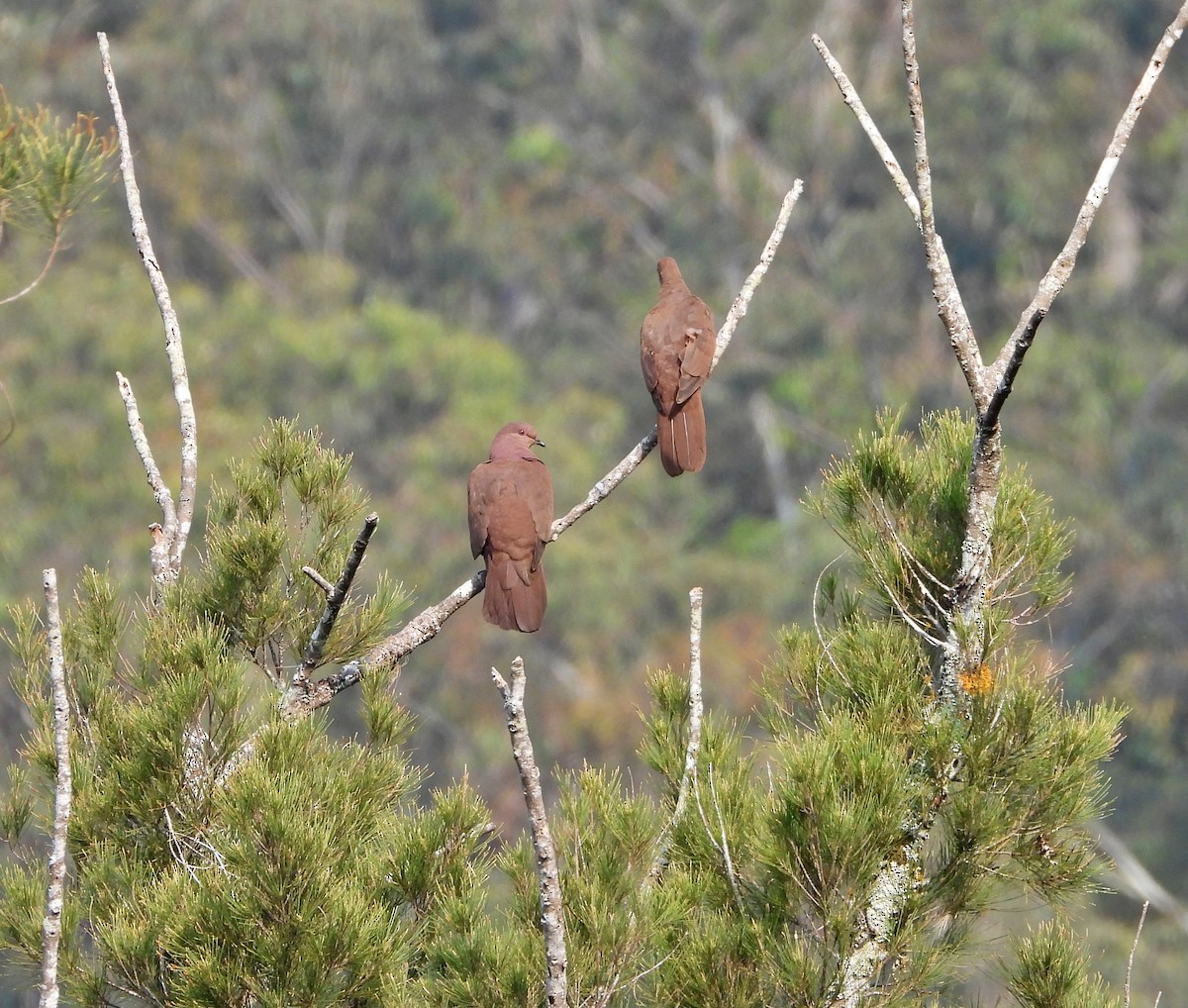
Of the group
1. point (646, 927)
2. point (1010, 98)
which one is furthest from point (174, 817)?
point (1010, 98)

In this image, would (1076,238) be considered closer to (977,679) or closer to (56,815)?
(977,679)

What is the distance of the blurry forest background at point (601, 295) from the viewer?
18.8 metres

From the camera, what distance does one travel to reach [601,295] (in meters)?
23.6

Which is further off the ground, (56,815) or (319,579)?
(319,579)

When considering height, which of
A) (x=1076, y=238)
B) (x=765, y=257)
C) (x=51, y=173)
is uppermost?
(x=51, y=173)

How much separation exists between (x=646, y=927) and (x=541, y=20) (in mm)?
21904

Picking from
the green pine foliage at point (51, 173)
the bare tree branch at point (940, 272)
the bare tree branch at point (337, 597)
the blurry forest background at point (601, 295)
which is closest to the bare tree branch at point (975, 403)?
the bare tree branch at point (940, 272)

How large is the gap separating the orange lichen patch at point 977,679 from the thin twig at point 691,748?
52cm

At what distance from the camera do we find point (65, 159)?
4898 mm

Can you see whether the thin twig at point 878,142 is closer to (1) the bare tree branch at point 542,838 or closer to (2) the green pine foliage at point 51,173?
(1) the bare tree branch at point 542,838

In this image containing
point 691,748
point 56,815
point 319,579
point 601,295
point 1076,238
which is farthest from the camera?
point 601,295

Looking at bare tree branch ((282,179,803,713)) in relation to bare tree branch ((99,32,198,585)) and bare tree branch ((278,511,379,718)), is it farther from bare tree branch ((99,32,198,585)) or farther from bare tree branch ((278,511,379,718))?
bare tree branch ((99,32,198,585))

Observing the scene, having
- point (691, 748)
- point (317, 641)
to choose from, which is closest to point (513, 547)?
point (317, 641)

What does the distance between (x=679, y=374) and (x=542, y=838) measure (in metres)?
3.07
